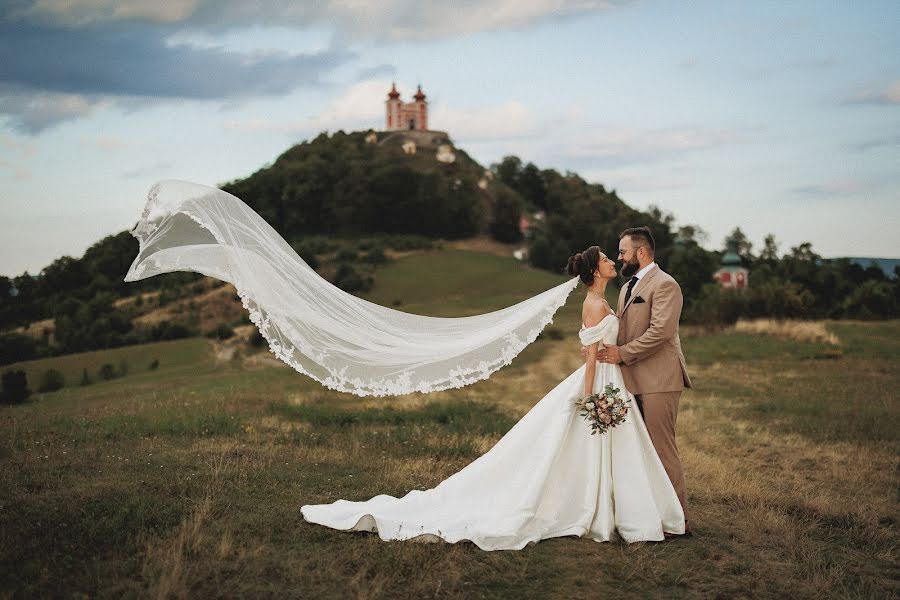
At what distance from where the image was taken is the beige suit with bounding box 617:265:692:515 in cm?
712

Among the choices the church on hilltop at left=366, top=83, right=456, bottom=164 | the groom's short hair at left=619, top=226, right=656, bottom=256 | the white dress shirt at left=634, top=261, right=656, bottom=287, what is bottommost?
the white dress shirt at left=634, top=261, right=656, bottom=287

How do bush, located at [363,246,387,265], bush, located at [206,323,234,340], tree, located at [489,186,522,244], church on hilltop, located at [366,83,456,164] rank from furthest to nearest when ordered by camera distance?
church on hilltop, located at [366,83,456,164]
tree, located at [489,186,522,244]
bush, located at [363,246,387,265]
bush, located at [206,323,234,340]

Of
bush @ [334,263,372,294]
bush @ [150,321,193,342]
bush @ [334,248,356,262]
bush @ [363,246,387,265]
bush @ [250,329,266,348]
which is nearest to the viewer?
bush @ [250,329,266,348]

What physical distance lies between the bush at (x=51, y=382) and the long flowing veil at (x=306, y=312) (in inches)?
961

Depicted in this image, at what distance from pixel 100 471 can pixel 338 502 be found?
124 inches

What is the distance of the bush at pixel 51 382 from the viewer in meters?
29.0

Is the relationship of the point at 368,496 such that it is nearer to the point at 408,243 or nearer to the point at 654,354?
the point at 654,354

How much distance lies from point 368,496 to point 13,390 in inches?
710

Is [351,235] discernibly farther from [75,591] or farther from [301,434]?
[75,591]

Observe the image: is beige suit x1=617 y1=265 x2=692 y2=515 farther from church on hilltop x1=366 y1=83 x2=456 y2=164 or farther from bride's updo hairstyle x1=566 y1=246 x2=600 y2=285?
church on hilltop x1=366 y1=83 x2=456 y2=164

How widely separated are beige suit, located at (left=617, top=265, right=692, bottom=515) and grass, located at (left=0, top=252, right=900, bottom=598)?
3.00ft

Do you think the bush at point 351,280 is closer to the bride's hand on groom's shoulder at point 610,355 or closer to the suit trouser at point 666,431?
the bride's hand on groom's shoulder at point 610,355

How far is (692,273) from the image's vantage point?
57375 mm

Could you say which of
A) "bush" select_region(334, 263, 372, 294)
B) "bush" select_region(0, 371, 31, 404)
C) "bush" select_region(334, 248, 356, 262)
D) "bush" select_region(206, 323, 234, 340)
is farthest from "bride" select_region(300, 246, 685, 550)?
"bush" select_region(334, 248, 356, 262)
